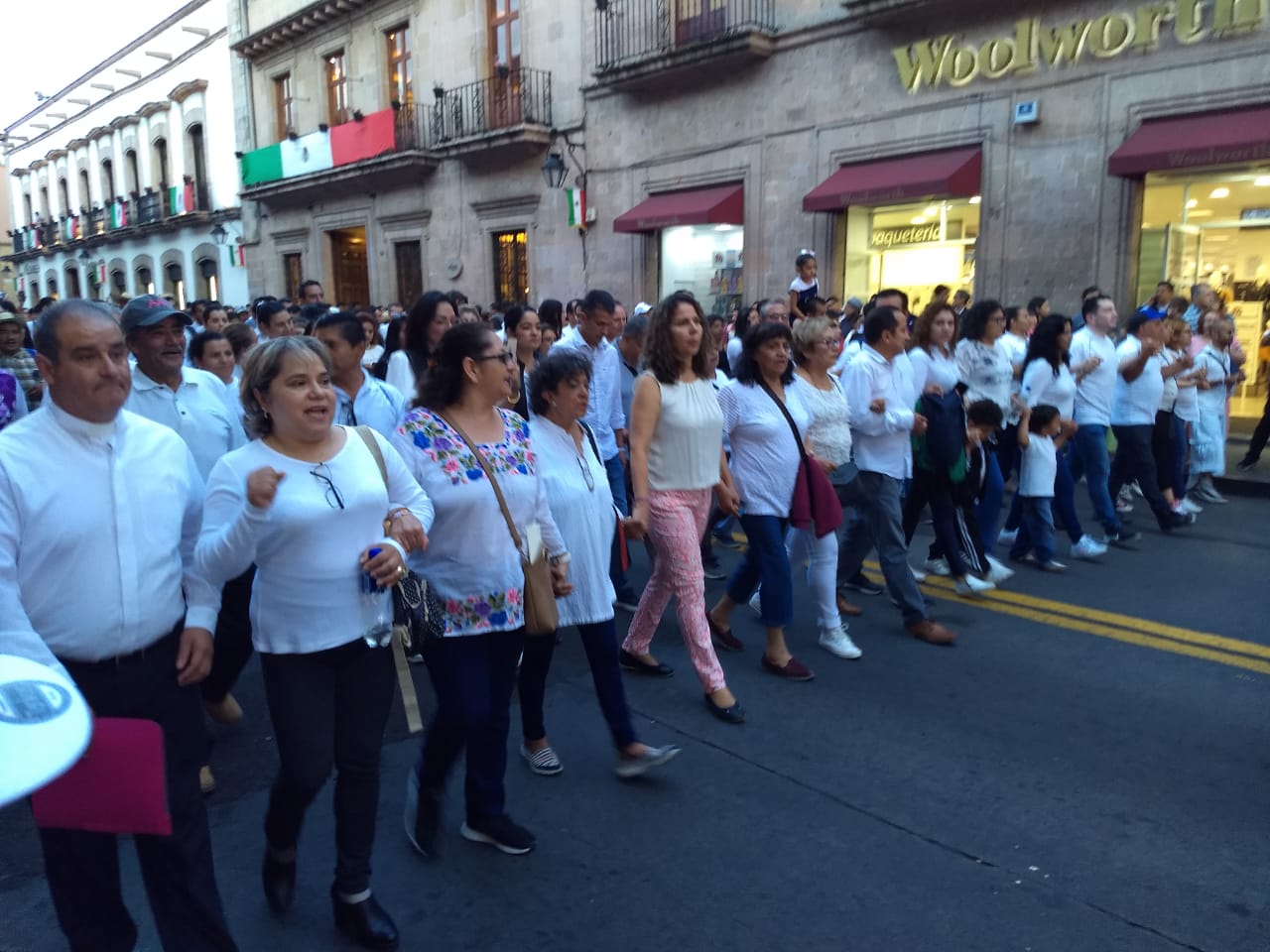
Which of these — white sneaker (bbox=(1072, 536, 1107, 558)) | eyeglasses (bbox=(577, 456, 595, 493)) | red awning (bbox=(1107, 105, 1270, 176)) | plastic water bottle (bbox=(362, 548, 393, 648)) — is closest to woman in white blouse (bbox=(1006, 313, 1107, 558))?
white sneaker (bbox=(1072, 536, 1107, 558))

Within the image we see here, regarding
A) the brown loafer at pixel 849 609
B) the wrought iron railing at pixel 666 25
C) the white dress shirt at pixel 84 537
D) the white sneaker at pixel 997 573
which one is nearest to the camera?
the white dress shirt at pixel 84 537

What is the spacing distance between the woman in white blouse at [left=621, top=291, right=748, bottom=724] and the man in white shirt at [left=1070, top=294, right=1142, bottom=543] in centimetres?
419

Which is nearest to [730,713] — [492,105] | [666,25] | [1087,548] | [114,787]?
[114,787]

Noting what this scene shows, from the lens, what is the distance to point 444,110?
65.8 ft

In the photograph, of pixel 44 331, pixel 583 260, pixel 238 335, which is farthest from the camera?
pixel 583 260

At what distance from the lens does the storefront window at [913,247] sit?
514 inches

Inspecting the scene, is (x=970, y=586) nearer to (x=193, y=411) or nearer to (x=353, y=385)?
(x=353, y=385)

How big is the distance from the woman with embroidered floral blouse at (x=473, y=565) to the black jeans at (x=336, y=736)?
0.91 ft

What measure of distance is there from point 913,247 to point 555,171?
7.10 metres

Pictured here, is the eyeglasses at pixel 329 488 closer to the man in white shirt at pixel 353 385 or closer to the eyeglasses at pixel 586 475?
the eyeglasses at pixel 586 475

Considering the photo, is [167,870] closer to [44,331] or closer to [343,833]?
[343,833]

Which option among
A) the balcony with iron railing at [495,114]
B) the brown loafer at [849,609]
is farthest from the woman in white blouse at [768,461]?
the balcony with iron railing at [495,114]

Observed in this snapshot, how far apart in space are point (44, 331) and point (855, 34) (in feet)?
43.6

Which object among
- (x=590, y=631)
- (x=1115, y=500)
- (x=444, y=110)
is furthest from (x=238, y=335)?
(x=444, y=110)
